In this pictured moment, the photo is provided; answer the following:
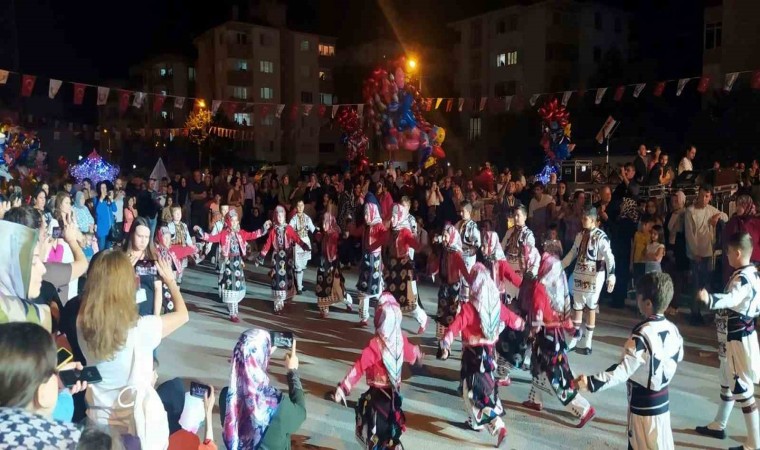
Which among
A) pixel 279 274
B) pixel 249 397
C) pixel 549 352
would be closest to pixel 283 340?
pixel 249 397

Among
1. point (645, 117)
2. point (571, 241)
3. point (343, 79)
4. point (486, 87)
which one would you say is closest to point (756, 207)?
point (571, 241)

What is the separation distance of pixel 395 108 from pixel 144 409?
51.9 ft

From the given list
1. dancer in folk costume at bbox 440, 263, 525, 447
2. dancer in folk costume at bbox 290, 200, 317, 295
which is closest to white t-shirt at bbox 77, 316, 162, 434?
dancer in folk costume at bbox 440, 263, 525, 447

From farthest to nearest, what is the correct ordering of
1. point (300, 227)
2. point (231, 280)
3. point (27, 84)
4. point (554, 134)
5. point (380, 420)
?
point (554, 134)
point (27, 84)
point (300, 227)
point (231, 280)
point (380, 420)

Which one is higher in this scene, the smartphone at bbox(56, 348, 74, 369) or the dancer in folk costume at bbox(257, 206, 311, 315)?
the smartphone at bbox(56, 348, 74, 369)

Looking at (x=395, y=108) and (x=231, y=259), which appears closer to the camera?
(x=231, y=259)

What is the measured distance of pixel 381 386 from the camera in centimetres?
496

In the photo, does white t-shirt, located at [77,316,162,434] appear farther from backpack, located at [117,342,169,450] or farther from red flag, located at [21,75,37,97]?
red flag, located at [21,75,37,97]

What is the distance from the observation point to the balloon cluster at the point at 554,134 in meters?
19.1

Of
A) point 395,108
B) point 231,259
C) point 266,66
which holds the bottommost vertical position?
point 231,259

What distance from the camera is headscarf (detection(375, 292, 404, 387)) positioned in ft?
16.4

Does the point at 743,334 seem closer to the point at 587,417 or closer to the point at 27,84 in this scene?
the point at 587,417

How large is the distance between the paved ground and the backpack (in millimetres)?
2209

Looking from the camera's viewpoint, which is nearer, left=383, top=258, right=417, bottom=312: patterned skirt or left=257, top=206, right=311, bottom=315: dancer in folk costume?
left=383, top=258, right=417, bottom=312: patterned skirt
